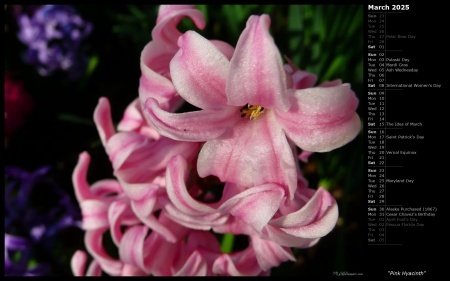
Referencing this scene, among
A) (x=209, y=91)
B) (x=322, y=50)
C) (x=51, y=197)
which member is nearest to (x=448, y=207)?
(x=322, y=50)

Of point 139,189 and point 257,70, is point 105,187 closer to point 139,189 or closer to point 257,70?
point 139,189

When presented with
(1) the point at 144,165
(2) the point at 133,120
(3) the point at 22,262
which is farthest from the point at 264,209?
(3) the point at 22,262

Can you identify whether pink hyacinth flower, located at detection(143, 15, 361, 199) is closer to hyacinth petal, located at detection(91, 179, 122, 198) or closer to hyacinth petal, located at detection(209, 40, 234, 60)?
hyacinth petal, located at detection(209, 40, 234, 60)

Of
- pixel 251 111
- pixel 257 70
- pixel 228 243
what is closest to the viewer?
pixel 257 70

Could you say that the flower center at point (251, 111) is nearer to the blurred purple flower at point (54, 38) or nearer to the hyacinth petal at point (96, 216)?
the hyacinth petal at point (96, 216)

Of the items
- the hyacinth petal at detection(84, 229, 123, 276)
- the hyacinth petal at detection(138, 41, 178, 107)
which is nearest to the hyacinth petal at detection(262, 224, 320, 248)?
the hyacinth petal at detection(138, 41, 178, 107)

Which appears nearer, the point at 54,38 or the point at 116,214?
the point at 116,214
